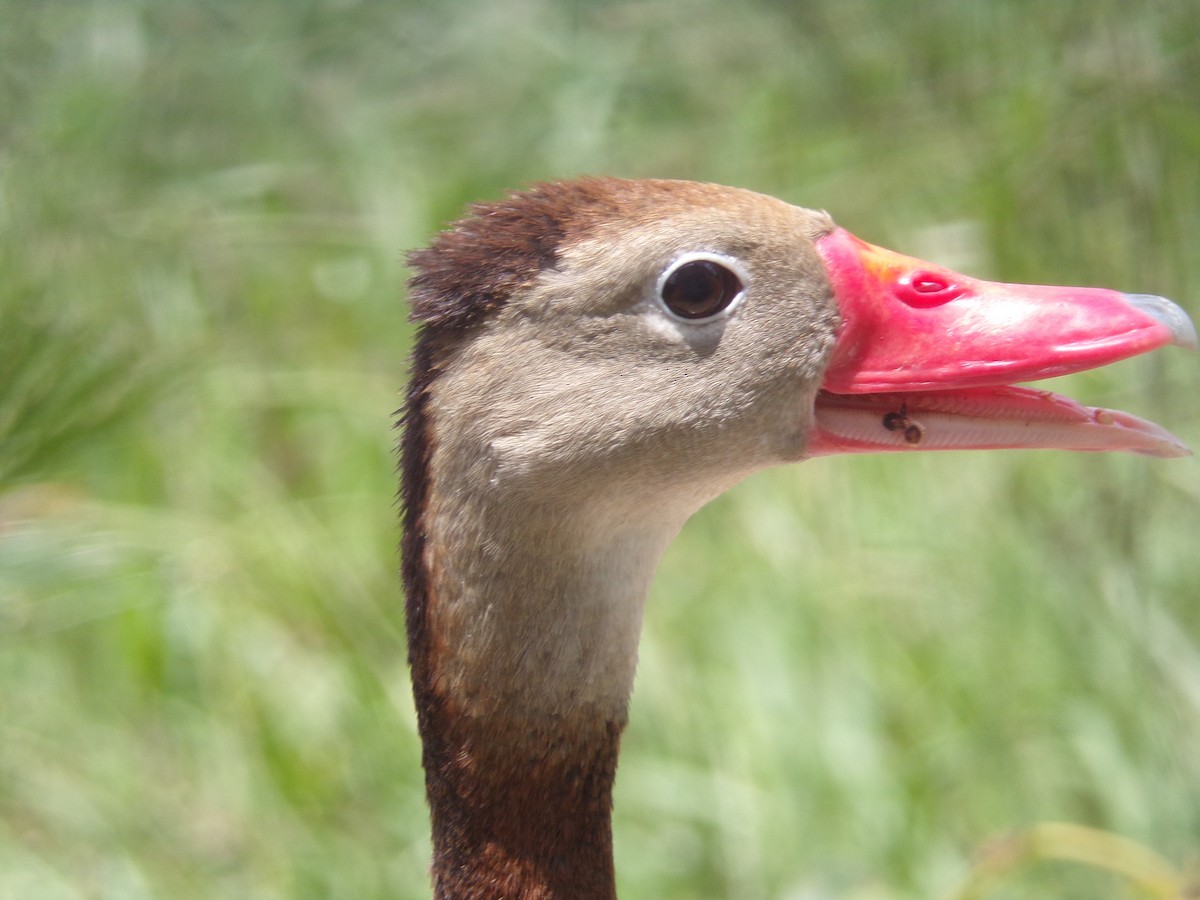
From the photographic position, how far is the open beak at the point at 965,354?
4.89 ft

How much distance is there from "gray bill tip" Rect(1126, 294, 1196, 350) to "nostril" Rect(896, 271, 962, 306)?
18cm

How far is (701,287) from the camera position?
1492mm

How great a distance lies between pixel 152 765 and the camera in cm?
317

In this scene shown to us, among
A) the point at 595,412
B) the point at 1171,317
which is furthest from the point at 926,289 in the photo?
the point at 595,412

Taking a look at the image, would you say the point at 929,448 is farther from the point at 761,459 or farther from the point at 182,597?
the point at 182,597

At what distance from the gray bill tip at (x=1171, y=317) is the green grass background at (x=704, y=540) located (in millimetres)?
1143

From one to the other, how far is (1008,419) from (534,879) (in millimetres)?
691

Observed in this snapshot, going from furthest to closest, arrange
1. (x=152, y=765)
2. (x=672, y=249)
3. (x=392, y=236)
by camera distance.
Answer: (x=392, y=236)
(x=152, y=765)
(x=672, y=249)

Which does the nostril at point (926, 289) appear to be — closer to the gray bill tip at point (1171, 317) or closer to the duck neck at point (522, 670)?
the gray bill tip at point (1171, 317)

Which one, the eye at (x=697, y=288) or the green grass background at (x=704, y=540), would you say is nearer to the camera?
the eye at (x=697, y=288)

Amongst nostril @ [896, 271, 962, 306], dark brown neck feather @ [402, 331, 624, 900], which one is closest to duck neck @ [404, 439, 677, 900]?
dark brown neck feather @ [402, 331, 624, 900]

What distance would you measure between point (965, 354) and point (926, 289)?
10cm

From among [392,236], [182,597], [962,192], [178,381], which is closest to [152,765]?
[182,597]

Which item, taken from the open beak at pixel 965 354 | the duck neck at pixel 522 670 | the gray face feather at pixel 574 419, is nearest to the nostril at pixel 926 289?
the open beak at pixel 965 354
